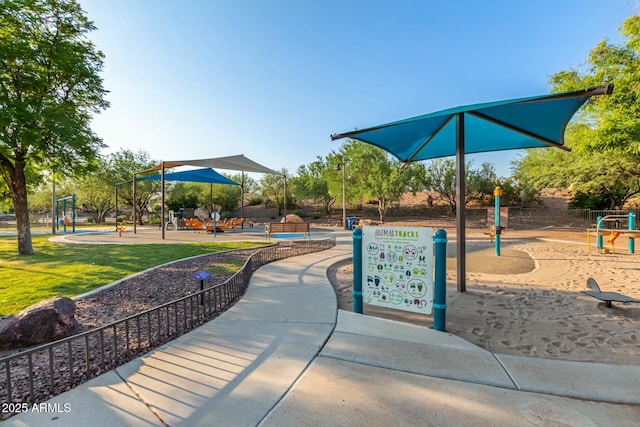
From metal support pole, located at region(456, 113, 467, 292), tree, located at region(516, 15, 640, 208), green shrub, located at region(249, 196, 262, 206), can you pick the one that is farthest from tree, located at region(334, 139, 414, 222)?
metal support pole, located at region(456, 113, 467, 292)

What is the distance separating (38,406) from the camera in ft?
7.38

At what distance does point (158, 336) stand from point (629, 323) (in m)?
6.15

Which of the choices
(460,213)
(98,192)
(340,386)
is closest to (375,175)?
(460,213)

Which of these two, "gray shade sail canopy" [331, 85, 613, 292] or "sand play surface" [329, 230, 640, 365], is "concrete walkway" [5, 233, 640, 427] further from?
"gray shade sail canopy" [331, 85, 613, 292]

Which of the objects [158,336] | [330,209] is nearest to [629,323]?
[158,336]

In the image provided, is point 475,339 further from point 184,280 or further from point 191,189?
point 191,189

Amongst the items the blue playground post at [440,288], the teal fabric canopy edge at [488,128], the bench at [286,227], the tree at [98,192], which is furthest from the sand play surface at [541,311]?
the tree at [98,192]

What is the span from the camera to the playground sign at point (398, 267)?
3.81m

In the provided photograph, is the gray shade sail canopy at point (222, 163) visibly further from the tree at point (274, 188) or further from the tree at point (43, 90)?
the tree at point (274, 188)

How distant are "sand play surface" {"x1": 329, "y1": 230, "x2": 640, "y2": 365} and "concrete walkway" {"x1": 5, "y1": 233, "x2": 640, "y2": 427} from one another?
1.51 feet

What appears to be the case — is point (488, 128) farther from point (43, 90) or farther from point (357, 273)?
point (43, 90)

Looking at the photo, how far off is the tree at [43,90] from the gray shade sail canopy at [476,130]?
8.95 metres

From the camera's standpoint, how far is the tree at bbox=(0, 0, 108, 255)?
8.18 meters

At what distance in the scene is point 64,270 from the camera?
23.5 feet
